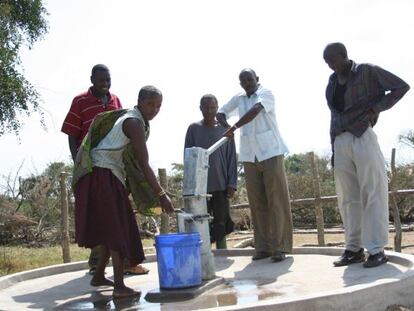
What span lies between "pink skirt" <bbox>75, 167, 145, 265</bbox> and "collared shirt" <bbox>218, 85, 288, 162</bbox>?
59.8 inches

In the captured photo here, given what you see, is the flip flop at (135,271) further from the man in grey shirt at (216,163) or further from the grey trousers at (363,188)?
the grey trousers at (363,188)

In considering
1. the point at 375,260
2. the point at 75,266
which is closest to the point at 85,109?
the point at 75,266

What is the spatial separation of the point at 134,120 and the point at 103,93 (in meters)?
1.30

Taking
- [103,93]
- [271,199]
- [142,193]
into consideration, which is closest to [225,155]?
[271,199]

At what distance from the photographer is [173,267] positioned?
3.83 metres

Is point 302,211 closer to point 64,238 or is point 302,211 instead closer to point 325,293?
point 64,238

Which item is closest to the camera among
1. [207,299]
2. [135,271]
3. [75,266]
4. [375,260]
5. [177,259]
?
[207,299]

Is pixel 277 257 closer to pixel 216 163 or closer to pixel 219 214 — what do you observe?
pixel 219 214

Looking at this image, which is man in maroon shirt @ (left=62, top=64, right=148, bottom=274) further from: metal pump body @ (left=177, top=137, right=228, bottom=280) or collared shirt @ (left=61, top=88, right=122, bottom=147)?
metal pump body @ (left=177, top=137, right=228, bottom=280)

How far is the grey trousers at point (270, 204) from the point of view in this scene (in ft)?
16.4

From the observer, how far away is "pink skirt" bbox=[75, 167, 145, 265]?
12.5 feet

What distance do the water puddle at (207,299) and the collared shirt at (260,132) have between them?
125 centimetres

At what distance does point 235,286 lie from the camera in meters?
4.13

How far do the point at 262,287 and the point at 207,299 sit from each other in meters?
0.48
